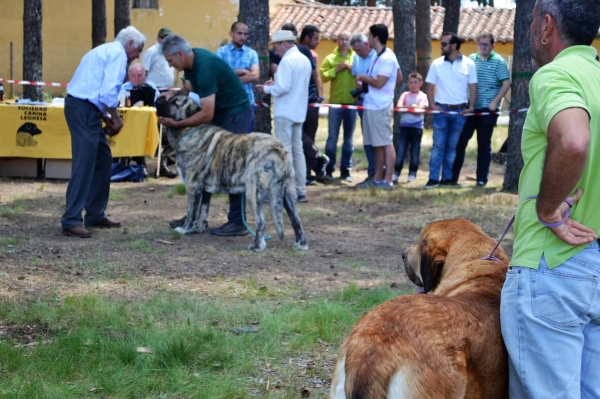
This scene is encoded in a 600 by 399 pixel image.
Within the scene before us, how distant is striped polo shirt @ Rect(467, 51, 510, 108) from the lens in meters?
12.2

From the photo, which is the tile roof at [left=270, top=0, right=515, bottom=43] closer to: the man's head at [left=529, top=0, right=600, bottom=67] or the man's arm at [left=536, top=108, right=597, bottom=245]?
the man's head at [left=529, top=0, right=600, bottom=67]

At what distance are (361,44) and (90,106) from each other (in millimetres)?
5724

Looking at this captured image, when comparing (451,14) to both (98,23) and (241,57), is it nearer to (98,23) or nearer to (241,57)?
(241,57)

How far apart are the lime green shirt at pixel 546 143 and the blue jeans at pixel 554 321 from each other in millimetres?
47

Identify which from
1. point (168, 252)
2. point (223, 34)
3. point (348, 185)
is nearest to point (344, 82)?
point (348, 185)

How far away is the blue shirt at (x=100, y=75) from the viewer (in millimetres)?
7797

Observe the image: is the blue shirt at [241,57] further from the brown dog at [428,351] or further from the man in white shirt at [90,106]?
the brown dog at [428,351]

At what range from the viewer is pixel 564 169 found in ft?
7.82

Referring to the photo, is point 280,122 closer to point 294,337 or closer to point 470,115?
point 470,115

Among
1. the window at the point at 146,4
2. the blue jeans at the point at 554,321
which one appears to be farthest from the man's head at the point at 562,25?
the window at the point at 146,4

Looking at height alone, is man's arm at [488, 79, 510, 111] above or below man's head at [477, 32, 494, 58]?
below

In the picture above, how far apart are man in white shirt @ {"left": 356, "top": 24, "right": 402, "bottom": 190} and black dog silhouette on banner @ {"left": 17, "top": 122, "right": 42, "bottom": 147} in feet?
16.4

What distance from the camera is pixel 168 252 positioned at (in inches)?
297

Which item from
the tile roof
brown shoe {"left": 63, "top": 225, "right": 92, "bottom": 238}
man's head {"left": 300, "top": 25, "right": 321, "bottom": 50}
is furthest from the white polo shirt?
the tile roof
